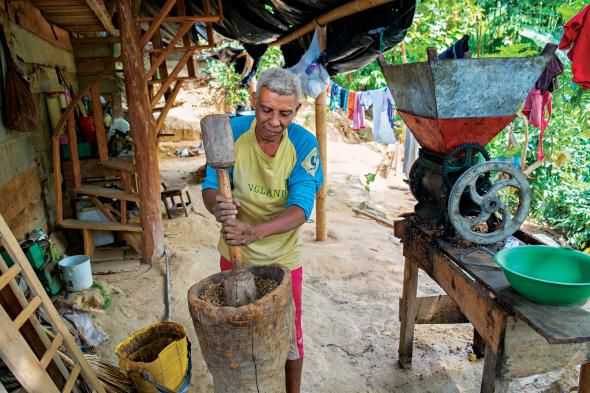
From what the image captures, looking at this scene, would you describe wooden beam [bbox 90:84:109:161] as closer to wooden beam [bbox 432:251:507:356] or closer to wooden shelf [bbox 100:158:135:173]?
wooden shelf [bbox 100:158:135:173]

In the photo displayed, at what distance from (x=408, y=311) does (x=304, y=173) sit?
1492 mm

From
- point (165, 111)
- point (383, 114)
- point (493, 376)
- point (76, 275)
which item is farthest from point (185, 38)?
point (493, 376)

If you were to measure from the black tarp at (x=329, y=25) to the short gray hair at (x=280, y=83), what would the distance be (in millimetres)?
2452

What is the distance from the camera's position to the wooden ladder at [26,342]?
1448mm

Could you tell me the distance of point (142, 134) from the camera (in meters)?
4.38

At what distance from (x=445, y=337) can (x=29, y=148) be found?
4426mm

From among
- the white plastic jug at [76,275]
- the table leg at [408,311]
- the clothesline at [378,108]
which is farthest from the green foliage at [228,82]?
the table leg at [408,311]

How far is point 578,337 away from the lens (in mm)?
1308

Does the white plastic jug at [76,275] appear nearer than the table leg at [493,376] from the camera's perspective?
No

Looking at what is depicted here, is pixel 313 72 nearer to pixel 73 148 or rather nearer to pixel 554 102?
pixel 73 148

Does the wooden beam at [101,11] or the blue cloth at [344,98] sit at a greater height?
the wooden beam at [101,11]

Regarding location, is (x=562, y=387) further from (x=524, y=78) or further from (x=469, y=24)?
(x=469, y=24)

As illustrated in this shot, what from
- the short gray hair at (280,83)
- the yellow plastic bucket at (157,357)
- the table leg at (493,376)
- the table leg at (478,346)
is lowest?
the table leg at (478,346)

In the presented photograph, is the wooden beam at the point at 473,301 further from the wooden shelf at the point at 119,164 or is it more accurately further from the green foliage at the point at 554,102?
the green foliage at the point at 554,102
